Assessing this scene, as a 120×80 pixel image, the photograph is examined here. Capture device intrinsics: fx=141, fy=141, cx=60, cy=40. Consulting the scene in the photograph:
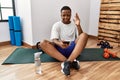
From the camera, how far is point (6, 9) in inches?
113

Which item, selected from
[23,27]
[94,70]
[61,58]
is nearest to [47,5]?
[23,27]

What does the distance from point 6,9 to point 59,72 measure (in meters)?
1.89

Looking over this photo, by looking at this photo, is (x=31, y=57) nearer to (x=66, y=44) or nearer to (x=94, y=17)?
(x=66, y=44)

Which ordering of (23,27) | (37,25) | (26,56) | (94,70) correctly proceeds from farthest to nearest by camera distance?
1. (23,27)
2. (37,25)
3. (26,56)
4. (94,70)

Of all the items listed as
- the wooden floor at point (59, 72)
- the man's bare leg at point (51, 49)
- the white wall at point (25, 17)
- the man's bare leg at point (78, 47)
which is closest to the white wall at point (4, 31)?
the white wall at point (25, 17)

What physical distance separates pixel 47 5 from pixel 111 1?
1.29 metres

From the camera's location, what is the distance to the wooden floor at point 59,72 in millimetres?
1575

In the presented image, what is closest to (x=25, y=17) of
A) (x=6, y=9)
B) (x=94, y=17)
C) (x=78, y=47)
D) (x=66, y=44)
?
(x=6, y=9)

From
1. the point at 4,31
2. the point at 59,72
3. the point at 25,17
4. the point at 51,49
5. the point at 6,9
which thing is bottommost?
the point at 59,72

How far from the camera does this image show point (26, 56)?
7.21 ft

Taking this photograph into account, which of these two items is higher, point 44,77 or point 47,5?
point 47,5

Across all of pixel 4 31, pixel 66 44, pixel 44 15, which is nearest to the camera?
pixel 66 44

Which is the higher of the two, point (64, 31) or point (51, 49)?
point (64, 31)

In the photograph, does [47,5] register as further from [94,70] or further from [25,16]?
[94,70]
